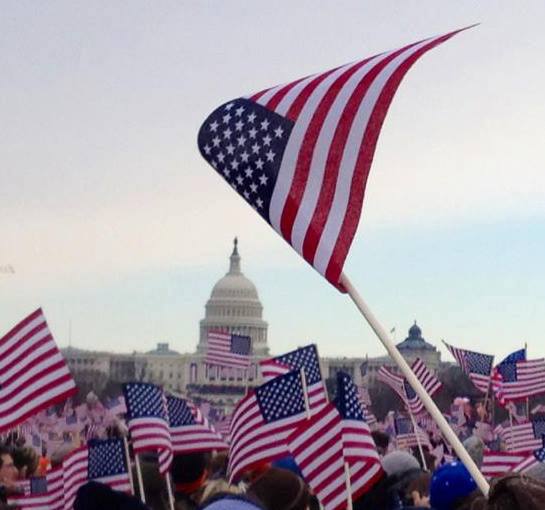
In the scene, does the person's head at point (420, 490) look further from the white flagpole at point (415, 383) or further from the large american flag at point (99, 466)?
the white flagpole at point (415, 383)

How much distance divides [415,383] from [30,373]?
4.44 m

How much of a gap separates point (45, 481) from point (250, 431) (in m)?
1.57

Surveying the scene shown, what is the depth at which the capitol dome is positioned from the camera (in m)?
145

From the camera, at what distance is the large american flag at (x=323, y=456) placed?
811 centimetres

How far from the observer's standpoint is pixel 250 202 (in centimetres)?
554

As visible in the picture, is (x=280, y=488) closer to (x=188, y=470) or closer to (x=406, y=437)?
(x=188, y=470)

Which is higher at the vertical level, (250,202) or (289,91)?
(289,91)

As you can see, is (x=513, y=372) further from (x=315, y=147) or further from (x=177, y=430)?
(x=315, y=147)

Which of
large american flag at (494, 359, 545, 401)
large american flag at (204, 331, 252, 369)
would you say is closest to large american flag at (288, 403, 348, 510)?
large american flag at (494, 359, 545, 401)

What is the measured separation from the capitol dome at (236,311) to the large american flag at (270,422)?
131 metres

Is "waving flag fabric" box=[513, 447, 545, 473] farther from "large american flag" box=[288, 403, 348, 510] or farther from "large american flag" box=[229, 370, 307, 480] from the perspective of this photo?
"large american flag" box=[229, 370, 307, 480]

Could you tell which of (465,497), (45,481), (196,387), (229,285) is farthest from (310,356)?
(229,285)

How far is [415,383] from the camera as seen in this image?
15.3ft

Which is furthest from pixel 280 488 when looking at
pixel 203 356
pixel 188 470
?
pixel 203 356
